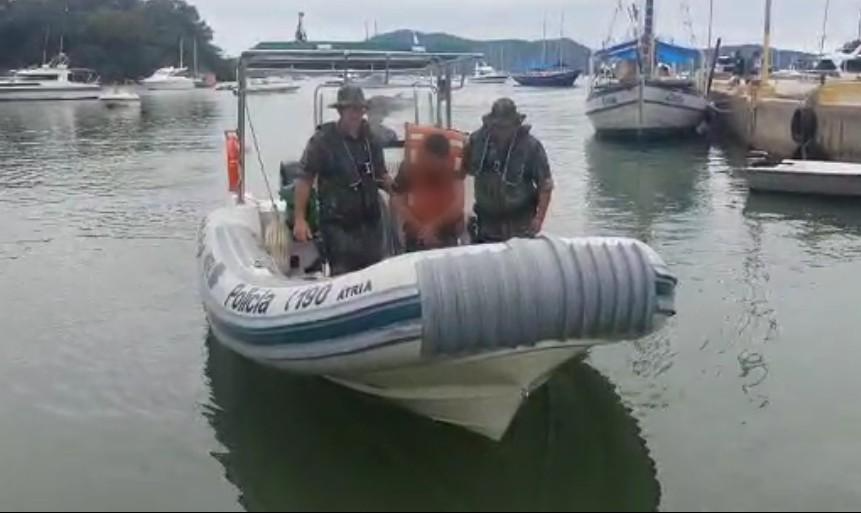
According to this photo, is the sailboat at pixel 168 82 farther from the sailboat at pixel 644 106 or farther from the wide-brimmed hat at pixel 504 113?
the wide-brimmed hat at pixel 504 113

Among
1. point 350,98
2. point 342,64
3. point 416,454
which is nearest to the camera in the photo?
point 416,454

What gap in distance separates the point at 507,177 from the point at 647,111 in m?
25.0

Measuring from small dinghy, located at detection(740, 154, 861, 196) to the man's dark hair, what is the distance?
36.4ft

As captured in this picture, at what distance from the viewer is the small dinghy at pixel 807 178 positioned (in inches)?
671

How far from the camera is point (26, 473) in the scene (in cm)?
645

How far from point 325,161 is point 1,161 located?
857 inches

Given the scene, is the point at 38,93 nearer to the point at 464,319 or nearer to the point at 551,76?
the point at 551,76

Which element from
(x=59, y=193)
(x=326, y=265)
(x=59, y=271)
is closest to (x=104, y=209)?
(x=59, y=193)

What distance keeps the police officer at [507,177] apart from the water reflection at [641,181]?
24.3 ft

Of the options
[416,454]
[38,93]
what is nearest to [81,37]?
[38,93]

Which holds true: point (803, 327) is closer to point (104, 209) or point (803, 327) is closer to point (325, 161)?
point (325, 161)

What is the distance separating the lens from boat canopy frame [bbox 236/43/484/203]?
30.2 feet

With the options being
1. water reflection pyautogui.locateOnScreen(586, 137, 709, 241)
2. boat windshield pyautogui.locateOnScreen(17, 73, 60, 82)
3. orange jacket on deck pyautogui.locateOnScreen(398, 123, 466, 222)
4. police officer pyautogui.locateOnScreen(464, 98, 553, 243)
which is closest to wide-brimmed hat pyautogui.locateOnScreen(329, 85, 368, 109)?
orange jacket on deck pyautogui.locateOnScreen(398, 123, 466, 222)

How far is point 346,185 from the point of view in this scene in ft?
23.8
